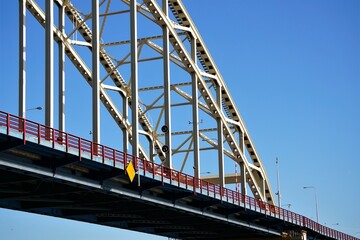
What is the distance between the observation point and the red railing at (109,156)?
48.6 metres

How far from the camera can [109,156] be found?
187 feet

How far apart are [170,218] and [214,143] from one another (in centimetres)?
2457

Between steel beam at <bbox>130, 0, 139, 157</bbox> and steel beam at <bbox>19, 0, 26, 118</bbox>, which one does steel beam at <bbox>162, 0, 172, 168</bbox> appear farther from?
steel beam at <bbox>19, 0, 26, 118</bbox>

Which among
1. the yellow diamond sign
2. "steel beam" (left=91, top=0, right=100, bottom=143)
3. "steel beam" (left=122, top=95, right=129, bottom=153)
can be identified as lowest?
the yellow diamond sign

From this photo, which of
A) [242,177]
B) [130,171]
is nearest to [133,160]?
[130,171]

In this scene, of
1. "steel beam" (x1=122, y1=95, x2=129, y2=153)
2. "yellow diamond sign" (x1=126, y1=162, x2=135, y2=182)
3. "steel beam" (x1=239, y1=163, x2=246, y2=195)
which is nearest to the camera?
"yellow diamond sign" (x1=126, y1=162, x2=135, y2=182)

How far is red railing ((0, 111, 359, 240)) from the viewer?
48562mm

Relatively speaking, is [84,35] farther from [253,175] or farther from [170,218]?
[253,175]

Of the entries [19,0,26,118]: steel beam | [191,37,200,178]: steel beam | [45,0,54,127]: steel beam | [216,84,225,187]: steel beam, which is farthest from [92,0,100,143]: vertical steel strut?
[216,84,225,187]: steel beam

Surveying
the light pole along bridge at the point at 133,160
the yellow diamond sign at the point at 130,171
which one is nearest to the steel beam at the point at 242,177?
the light pole along bridge at the point at 133,160

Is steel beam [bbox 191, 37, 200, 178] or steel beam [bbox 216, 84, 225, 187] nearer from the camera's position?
steel beam [bbox 191, 37, 200, 178]

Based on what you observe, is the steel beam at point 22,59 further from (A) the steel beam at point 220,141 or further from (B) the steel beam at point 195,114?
(A) the steel beam at point 220,141

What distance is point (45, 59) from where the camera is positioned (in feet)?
221

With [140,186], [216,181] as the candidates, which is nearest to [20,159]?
[140,186]
